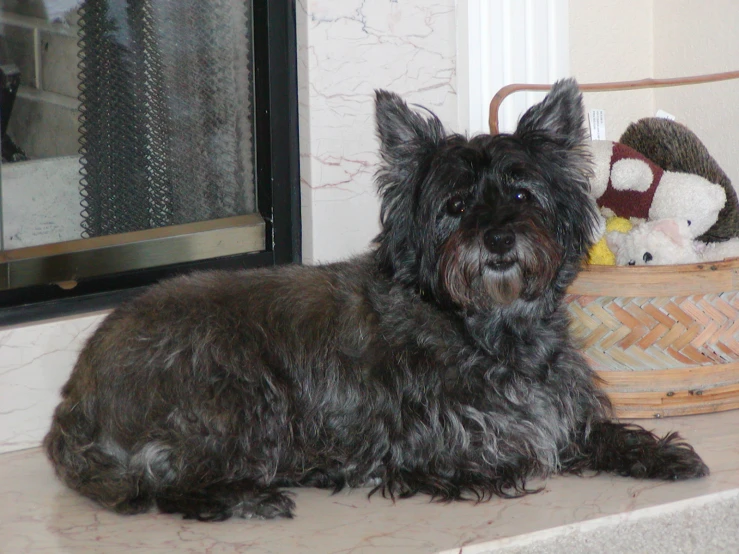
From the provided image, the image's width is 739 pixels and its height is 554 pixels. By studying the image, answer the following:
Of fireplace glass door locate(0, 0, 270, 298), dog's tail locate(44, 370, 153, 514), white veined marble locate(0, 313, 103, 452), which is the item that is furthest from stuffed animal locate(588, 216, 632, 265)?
white veined marble locate(0, 313, 103, 452)

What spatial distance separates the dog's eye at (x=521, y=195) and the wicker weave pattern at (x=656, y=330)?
59 centimetres

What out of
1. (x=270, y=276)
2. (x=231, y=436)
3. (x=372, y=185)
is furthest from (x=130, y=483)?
(x=372, y=185)

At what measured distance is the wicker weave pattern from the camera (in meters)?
2.68

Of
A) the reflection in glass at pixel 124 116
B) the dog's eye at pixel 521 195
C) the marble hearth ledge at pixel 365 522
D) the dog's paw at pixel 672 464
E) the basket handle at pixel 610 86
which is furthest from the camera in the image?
the reflection in glass at pixel 124 116

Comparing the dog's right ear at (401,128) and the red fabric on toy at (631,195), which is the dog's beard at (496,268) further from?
the red fabric on toy at (631,195)

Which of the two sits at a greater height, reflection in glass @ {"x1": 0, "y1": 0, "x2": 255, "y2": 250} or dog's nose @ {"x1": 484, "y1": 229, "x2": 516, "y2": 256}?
reflection in glass @ {"x1": 0, "y1": 0, "x2": 255, "y2": 250}

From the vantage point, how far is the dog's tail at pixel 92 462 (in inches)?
89.1

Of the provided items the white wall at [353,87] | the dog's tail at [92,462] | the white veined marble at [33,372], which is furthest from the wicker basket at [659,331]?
the white veined marble at [33,372]

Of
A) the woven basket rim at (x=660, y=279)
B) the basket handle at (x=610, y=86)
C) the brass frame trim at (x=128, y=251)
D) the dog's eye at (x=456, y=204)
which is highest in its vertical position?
the basket handle at (x=610, y=86)

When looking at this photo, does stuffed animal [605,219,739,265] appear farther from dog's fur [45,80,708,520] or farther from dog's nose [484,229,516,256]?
dog's nose [484,229,516,256]

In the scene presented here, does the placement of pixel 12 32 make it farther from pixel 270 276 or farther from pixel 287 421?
pixel 287 421

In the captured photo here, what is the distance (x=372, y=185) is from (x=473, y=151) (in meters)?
1.05

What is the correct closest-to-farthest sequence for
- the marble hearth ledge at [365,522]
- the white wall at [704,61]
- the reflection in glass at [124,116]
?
1. the marble hearth ledge at [365,522]
2. the reflection in glass at [124,116]
3. the white wall at [704,61]

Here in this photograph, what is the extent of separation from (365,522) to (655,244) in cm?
121
